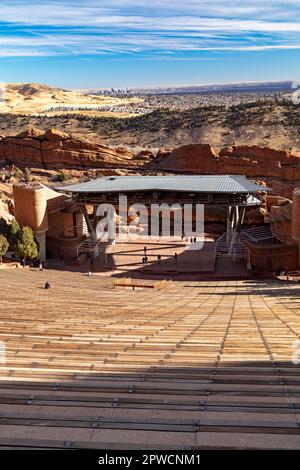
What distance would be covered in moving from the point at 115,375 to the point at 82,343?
5.50 ft

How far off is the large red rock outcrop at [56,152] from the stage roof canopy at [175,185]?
1570 centimetres

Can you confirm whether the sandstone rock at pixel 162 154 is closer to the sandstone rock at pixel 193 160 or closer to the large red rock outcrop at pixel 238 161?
the sandstone rock at pixel 193 160

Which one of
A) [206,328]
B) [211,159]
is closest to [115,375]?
[206,328]

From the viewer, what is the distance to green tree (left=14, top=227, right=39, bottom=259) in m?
26.2

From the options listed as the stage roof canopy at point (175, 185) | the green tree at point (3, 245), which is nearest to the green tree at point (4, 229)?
the green tree at point (3, 245)

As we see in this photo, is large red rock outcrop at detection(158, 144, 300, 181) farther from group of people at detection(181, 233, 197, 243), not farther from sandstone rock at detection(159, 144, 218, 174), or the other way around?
group of people at detection(181, 233, 197, 243)

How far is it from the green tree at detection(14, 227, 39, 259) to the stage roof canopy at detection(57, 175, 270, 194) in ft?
10.4

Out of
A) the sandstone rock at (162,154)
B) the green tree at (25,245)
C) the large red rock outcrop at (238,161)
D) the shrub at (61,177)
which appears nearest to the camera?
the green tree at (25,245)

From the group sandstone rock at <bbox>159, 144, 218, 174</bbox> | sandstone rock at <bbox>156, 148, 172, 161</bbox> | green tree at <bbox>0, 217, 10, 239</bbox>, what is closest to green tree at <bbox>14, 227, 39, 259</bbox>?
green tree at <bbox>0, 217, 10, 239</bbox>

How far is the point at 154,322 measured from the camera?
393 inches

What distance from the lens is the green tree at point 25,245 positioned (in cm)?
→ 2616

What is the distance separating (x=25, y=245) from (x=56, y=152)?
2340cm

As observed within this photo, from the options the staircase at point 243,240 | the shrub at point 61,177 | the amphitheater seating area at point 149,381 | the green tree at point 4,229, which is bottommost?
the staircase at point 243,240
